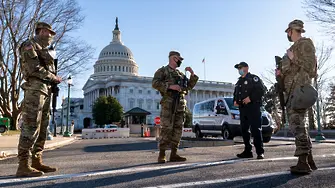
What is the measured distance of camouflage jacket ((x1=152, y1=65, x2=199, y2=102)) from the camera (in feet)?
17.7

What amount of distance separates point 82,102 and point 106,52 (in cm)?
2659

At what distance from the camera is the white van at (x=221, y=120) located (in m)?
11.7

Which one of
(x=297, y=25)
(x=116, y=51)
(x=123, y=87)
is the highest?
(x=116, y=51)

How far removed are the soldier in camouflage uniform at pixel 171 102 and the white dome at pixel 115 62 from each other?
10470cm

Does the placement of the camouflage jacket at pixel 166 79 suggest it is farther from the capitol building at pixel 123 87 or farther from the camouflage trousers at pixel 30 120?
the capitol building at pixel 123 87

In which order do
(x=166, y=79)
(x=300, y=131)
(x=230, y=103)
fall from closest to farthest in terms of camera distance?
(x=300, y=131)
(x=166, y=79)
(x=230, y=103)

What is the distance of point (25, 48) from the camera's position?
13.6 ft

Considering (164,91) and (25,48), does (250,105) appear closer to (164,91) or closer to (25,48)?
(164,91)

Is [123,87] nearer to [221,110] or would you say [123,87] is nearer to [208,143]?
[221,110]

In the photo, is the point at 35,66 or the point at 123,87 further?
the point at 123,87

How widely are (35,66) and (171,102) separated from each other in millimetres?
2317

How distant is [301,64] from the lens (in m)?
4.13

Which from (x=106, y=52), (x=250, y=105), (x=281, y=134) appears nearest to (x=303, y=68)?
(x=250, y=105)

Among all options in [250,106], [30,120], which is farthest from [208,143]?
[30,120]
